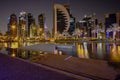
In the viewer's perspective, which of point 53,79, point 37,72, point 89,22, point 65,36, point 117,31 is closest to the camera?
point 53,79

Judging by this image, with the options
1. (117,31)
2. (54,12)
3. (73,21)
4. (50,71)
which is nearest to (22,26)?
(54,12)

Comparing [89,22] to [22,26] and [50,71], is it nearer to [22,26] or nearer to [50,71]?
[22,26]

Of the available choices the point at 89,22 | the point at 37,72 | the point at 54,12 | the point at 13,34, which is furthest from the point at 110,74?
the point at 89,22

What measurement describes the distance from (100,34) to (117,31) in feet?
34.4

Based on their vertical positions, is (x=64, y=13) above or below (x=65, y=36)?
above

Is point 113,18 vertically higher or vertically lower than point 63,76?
higher

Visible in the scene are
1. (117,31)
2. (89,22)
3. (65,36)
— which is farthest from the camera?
(89,22)

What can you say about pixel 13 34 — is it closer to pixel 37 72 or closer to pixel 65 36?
pixel 65 36

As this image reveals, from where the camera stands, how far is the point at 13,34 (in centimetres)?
11775

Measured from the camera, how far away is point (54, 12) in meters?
105

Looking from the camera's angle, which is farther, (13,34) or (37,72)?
(13,34)

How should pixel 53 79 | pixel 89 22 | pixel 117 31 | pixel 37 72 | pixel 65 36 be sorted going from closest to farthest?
pixel 53 79, pixel 37 72, pixel 117 31, pixel 65 36, pixel 89 22

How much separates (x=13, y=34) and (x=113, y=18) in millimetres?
53388

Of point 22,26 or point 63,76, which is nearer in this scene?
point 63,76
